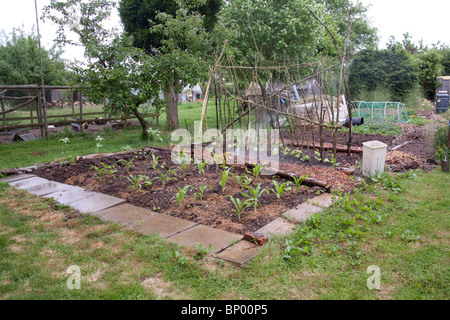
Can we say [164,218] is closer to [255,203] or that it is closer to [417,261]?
[255,203]

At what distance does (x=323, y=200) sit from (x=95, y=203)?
278 centimetres

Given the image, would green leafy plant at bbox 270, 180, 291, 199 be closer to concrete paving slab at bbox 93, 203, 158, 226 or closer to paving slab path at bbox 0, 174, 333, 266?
paving slab path at bbox 0, 174, 333, 266

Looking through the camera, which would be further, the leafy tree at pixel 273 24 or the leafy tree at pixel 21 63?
the leafy tree at pixel 21 63

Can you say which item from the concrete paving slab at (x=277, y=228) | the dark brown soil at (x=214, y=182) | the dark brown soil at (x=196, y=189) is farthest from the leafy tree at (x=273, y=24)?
the concrete paving slab at (x=277, y=228)

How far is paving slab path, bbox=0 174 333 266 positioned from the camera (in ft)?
9.19

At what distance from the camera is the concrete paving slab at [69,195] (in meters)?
4.04

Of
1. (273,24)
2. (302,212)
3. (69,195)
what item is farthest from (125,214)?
(273,24)

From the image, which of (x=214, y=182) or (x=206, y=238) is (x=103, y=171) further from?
(x=206, y=238)

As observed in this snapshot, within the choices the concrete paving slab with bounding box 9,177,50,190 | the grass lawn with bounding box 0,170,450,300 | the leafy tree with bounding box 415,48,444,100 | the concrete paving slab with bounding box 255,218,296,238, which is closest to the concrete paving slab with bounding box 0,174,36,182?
the concrete paving slab with bounding box 9,177,50,190

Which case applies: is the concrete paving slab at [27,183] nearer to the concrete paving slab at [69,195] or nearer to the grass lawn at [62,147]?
the concrete paving slab at [69,195]

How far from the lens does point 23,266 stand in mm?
2523

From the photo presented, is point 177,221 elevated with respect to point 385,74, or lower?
lower

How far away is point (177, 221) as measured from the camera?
3.38 metres

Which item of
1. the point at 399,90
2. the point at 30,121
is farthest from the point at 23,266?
the point at 399,90
